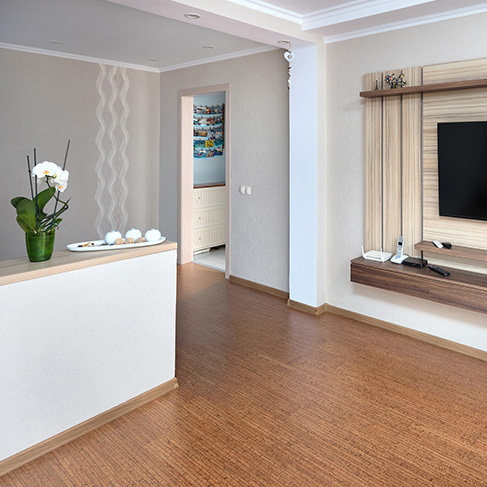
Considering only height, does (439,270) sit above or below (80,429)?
above

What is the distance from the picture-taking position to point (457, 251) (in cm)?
331

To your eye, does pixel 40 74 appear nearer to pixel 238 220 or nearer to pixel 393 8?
pixel 238 220

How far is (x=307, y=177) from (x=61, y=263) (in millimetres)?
2549

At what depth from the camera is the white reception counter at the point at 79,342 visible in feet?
6.97

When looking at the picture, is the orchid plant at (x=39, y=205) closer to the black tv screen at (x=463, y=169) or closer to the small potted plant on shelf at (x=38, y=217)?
the small potted plant on shelf at (x=38, y=217)

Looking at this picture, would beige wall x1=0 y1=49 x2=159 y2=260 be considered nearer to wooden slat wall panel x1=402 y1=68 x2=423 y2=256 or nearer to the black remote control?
wooden slat wall panel x1=402 y1=68 x2=423 y2=256

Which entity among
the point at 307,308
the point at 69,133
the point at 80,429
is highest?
the point at 69,133

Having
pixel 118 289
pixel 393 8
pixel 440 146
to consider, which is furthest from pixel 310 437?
pixel 393 8

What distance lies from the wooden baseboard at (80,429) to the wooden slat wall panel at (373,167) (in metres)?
2.11

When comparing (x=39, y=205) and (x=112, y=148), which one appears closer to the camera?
(x=39, y=205)

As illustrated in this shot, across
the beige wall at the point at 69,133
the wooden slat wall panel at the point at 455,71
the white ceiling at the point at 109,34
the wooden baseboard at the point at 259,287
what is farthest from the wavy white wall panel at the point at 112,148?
the wooden slat wall panel at the point at 455,71

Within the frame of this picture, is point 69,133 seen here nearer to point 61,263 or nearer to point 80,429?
point 61,263

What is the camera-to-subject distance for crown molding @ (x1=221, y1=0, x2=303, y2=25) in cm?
316

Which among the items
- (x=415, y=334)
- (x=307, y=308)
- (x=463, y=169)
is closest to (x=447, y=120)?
(x=463, y=169)
